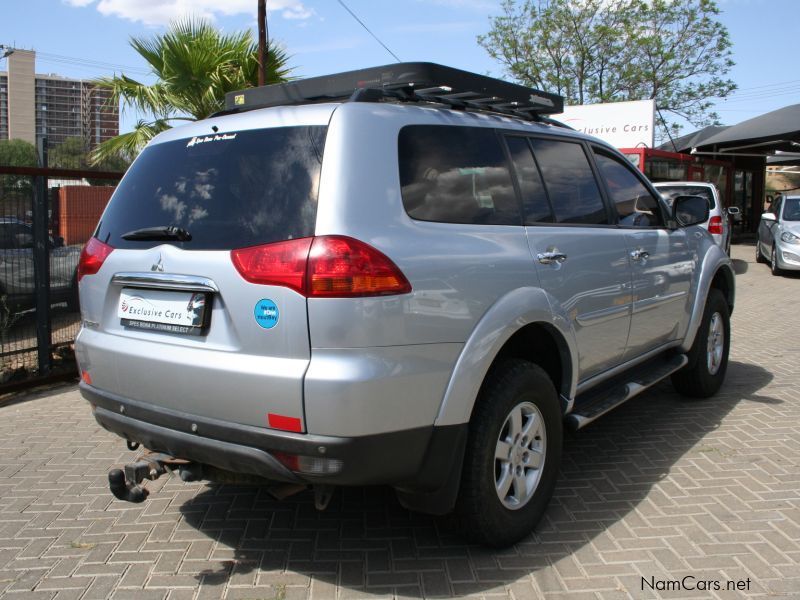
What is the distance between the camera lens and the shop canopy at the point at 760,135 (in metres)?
20.7

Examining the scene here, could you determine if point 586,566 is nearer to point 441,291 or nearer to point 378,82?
point 441,291

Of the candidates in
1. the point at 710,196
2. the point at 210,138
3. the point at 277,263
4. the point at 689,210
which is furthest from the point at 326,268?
the point at 710,196

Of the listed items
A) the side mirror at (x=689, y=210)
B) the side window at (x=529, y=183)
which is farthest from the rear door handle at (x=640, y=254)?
the side window at (x=529, y=183)

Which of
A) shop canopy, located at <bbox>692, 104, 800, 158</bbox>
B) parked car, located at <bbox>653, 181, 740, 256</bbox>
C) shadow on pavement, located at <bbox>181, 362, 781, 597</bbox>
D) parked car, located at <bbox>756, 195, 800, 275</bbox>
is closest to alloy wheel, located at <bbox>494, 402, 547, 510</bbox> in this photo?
shadow on pavement, located at <bbox>181, 362, 781, 597</bbox>

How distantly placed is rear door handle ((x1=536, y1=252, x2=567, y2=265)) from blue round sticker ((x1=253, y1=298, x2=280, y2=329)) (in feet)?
4.47

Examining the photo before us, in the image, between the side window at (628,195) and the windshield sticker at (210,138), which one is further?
the side window at (628,195)

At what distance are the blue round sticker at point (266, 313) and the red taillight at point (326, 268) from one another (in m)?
0.07

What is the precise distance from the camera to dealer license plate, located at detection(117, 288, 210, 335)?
2684 millimetres

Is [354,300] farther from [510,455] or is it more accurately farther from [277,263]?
[510,455]

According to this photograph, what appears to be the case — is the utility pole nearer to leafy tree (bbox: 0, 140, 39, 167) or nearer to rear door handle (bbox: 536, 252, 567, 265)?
leafy tree (bbox: 0, 140, 39, 167)

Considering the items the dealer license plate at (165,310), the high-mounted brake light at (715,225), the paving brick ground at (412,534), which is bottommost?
the paving brick ground at (412,534)

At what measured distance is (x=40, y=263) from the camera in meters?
6.14

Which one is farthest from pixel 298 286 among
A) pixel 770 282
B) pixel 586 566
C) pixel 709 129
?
pixel 709 129

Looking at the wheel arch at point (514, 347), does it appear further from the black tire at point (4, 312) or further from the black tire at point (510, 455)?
the black tire at point (4, 312)
